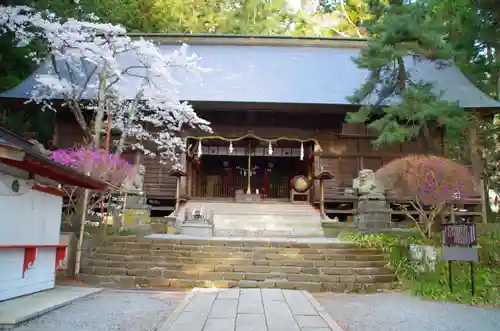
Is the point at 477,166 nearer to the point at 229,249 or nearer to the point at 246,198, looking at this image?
the point at 246,198

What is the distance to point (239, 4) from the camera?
26188mm

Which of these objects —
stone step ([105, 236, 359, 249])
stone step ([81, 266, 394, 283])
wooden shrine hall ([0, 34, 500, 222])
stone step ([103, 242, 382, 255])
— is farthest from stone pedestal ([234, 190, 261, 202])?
stone step ([81, 266, 394, 283])

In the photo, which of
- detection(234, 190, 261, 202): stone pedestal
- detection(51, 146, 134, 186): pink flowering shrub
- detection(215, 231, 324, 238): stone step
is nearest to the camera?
detection(51, 146, 134, 186): pink flowering shrub

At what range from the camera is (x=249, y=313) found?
5.03 metres

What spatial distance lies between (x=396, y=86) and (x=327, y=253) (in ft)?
20.8

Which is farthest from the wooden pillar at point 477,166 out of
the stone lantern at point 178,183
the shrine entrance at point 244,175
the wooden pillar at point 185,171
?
the wooden pillar at point 185,171

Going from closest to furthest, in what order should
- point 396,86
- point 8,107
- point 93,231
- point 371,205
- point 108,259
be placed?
point 108,259, point 93,231, point 371,205, point 396,86, point 8,107

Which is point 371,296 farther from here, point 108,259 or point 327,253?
point 108,259

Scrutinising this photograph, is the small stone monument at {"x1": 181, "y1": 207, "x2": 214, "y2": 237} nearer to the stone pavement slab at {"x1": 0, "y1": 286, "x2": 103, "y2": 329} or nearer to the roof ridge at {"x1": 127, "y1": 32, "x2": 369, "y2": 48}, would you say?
the stone pavement slab at {"x1": 0, "y1": 286, "x2": 103, "y2": 329}

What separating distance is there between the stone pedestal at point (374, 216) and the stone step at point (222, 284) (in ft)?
10.2

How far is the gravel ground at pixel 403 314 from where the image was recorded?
516cm

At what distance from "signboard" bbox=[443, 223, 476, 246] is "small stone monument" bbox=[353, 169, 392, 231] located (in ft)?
11.0

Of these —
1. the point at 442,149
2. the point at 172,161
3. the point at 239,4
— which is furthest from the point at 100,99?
the point at 239,4

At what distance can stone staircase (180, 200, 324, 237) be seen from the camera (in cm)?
1288
